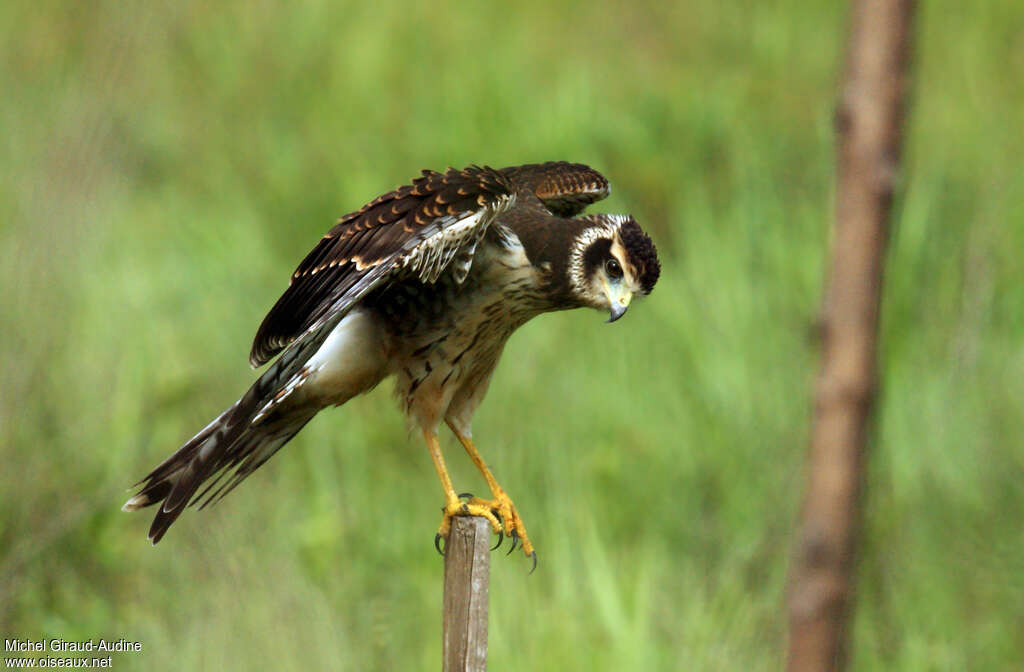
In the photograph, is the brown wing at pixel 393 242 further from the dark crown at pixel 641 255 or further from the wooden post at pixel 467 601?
the wooden post at pixel 467 601

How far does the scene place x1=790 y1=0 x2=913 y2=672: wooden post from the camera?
1391mm

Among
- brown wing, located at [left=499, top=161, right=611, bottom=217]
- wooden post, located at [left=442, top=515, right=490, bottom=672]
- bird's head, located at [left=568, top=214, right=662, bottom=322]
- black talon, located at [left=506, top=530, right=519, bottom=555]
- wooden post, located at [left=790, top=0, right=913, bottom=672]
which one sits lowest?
wooden post, located at [left=790, top=0, right=913, bottom=672]

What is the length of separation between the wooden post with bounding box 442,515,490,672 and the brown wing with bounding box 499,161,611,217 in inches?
54.8

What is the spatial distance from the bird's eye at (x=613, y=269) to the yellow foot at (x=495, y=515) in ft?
2.33

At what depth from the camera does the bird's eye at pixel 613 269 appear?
12.0 feet

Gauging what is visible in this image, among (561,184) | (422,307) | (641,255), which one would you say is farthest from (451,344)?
(561,184)

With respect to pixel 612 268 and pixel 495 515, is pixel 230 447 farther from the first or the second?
→ pixel 612 268

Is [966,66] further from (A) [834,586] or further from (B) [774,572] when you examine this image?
(A) [834,586]

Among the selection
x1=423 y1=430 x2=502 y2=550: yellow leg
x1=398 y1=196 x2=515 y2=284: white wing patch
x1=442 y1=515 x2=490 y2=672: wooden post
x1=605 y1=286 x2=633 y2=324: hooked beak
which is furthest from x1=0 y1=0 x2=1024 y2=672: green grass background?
x1=442 y1=515 x2=490 y2=672: wooden post

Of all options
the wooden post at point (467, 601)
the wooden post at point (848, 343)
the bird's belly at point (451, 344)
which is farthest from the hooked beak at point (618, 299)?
the wooden post at point (848, 343)

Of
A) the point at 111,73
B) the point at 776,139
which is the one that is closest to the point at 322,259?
the point at 111,73

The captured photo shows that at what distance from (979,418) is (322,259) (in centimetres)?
363

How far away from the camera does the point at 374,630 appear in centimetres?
520

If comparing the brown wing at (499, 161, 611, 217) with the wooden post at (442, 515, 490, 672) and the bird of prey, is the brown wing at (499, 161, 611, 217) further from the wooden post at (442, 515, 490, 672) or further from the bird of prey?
the wooden post at (442, 515, 490, 672)
